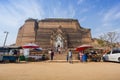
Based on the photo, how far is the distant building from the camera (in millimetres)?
53438

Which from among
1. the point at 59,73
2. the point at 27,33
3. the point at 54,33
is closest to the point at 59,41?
the point at 54,33

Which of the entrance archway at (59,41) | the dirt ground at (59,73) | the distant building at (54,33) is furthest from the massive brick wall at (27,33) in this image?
the dirt ground at (59,73)

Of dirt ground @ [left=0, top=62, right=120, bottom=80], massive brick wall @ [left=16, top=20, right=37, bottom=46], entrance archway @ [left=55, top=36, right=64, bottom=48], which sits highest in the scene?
massive brick wall @ [left=16, top=20, right=37, bottom=46]

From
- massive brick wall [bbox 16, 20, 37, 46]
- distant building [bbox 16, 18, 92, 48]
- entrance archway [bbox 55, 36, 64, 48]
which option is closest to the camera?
entrance archway [bbox 55, 36, 64, 48]

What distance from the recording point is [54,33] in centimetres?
5416

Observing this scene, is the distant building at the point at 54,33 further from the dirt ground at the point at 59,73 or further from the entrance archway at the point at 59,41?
the dirt ground at the point at 59,73

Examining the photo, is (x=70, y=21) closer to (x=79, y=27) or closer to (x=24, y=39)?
(x=79, y=27)

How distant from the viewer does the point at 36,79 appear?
8164 millimetres

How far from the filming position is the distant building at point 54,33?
53.4 metres

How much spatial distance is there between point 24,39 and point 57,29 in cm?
1047

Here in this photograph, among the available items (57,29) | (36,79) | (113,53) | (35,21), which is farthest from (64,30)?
(36,79)

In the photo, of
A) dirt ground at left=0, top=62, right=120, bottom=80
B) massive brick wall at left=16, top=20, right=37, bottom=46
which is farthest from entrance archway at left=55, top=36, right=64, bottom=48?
dirt ground at left=0, top=62, right=120, bottom=80

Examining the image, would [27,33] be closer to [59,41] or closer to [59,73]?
[59,41]

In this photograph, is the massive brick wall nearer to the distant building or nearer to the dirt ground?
the distant building
